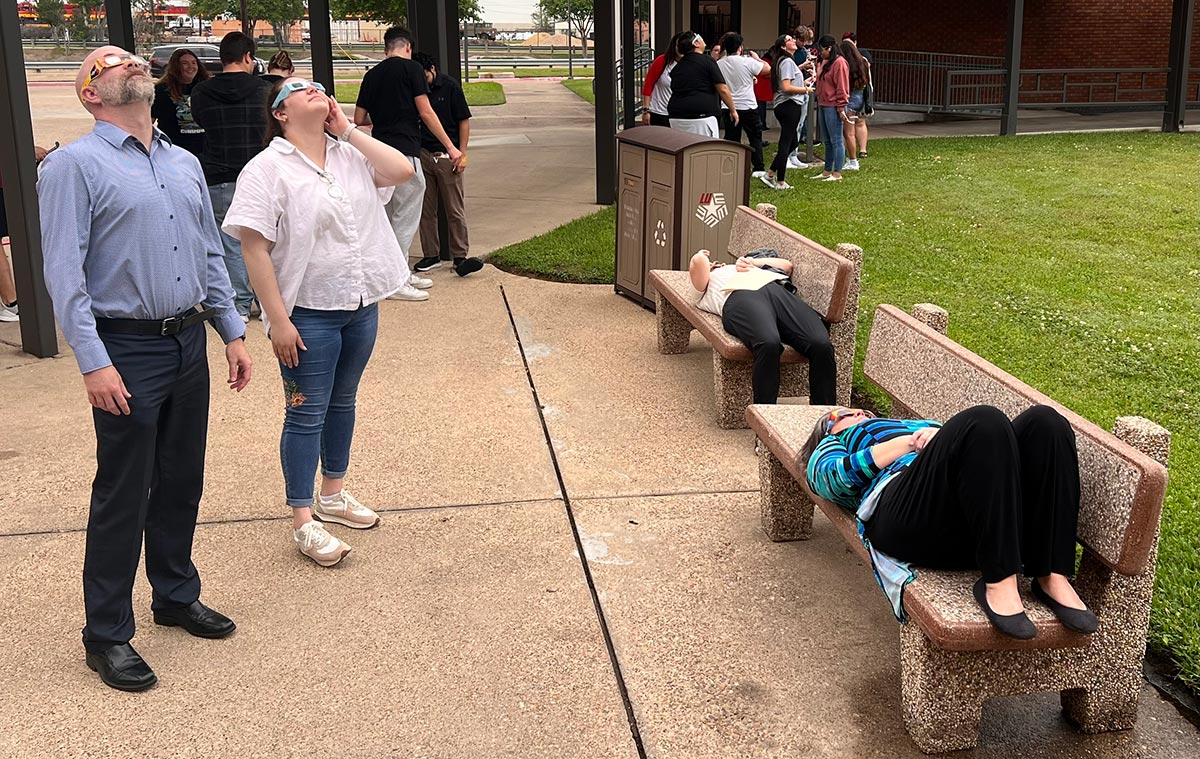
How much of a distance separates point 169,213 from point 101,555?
1.05 meters

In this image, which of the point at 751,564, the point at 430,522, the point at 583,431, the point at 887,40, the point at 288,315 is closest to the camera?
the point at 288,315

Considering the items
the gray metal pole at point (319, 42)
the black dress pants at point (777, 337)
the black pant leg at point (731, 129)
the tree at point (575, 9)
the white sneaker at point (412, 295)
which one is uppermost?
the tree at point (575, 9)

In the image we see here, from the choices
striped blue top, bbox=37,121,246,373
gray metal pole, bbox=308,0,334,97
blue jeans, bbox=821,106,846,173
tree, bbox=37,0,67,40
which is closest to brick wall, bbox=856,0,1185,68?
blue jeans, bbox=821,106,846,173

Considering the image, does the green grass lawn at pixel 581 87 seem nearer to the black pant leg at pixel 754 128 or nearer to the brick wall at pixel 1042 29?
the brick wall at pixel 1042 29

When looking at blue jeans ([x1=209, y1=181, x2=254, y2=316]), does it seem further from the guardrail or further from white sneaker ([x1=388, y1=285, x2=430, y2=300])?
the guardrail

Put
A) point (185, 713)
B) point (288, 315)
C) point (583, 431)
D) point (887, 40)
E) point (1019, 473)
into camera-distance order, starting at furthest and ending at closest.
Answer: point (887, 40) < point (583, 431) < point (288, 315) < point (185, 713) < point (1019, 473)

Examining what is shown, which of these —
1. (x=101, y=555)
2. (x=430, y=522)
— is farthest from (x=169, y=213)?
(x=430, y=522)

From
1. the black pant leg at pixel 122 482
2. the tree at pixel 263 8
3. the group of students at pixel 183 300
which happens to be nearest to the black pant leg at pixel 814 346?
the group of students at pixel 183 300

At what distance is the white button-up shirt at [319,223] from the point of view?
4.05 metres

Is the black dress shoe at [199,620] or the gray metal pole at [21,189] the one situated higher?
the gray metal pole at [21,189]

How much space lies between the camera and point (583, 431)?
6.02 meters

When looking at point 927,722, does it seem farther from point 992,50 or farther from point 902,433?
point 992,50

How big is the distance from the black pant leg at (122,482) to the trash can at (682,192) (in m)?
4.65

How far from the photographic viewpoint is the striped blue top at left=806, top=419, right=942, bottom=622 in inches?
135
